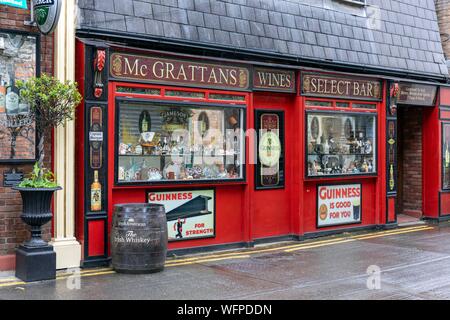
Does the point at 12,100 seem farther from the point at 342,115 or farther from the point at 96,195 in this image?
the point at 342,115

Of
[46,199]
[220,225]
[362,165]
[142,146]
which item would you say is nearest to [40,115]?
[46,199]

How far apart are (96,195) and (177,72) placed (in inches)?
97.6

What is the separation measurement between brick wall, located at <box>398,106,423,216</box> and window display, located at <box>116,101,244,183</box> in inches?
242

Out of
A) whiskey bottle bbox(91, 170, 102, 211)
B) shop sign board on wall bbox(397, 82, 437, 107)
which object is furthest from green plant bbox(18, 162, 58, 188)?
shop sign board on wall bbox(397, 82, 437, 107)

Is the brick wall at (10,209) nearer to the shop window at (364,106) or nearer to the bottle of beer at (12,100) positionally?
the bottle of beer at (12,100)

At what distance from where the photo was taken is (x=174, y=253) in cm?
966

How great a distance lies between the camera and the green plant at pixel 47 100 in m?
7.85

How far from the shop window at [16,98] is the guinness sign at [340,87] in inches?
214

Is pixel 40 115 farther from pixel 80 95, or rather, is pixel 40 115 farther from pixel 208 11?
pixel 208 11

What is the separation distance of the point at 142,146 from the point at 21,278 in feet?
9.51

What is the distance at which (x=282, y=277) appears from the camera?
8242mm

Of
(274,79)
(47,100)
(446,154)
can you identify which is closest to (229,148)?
(274,79)

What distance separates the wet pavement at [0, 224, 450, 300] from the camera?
720 cm

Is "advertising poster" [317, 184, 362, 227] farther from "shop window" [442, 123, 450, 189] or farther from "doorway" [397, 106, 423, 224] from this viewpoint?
"shop window" [442, 123, 450, 189]
